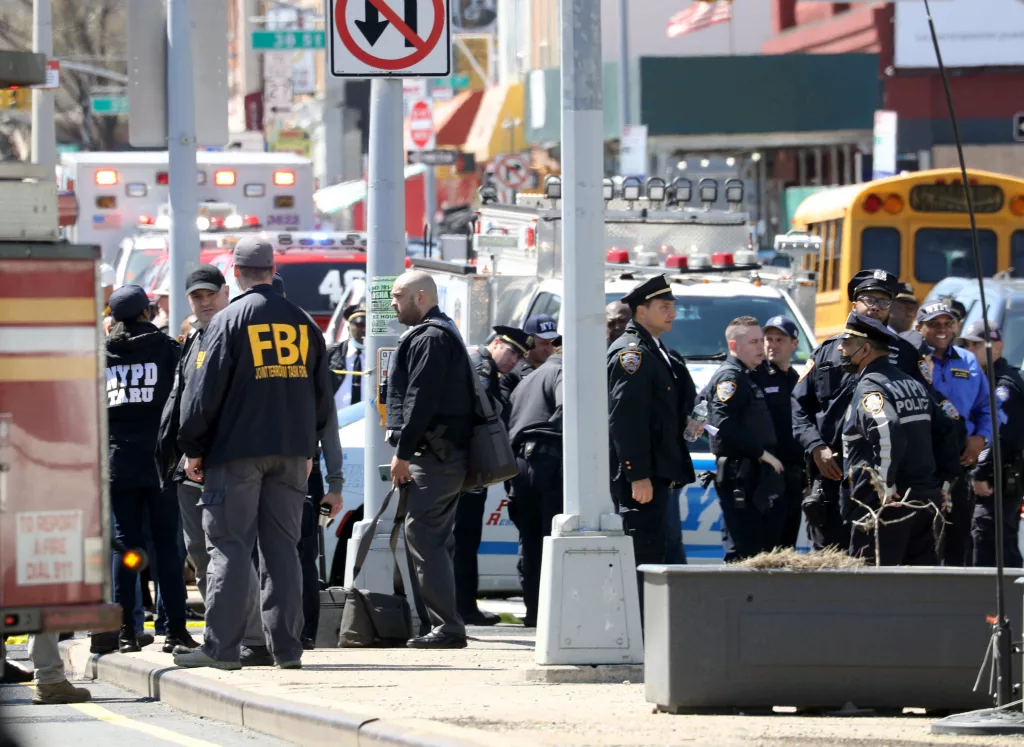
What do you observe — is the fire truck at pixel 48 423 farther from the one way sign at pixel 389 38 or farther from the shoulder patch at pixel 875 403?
the shoulder patch at pixel 875 403

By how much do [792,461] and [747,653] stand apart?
3.92 metres

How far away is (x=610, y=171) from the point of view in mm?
44094

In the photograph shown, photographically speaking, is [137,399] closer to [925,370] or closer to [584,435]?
[584,435]

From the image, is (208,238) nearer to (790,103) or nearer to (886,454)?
(886,454)

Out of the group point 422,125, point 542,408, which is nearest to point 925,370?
point 542,408

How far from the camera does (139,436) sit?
33.7ft

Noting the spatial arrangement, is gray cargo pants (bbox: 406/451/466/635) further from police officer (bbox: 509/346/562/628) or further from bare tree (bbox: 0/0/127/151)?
bare tree (bbox: 0/0/127/151)

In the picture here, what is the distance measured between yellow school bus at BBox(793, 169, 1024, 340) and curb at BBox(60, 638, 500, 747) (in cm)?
1432

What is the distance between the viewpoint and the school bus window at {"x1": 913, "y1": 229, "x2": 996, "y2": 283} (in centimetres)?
2308

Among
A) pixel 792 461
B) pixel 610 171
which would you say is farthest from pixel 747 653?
pixel 610 171

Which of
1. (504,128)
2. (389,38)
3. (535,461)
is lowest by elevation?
(535,461)

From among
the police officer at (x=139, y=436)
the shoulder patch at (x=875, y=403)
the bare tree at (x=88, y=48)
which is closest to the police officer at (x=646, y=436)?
the shoulder patch at (x=875, y=403)

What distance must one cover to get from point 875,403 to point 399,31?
3.28m

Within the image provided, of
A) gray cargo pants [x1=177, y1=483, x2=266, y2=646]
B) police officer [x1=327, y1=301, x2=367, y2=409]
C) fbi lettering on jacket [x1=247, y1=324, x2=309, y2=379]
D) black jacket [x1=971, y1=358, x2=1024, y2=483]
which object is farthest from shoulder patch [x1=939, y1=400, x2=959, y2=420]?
police officer [x1=327, y1=301, x2=367, y2=409]
